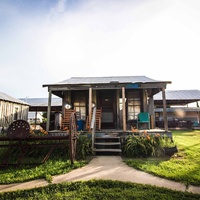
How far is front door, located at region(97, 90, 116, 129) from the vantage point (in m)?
8.96

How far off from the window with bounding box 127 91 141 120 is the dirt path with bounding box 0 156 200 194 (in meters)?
5.08

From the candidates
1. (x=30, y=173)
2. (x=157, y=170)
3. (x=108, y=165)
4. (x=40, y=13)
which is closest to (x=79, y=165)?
(x=108, y=165)

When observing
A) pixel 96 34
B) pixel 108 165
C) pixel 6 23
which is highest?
pixel 96 34

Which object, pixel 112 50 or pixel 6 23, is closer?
pixel 6 23

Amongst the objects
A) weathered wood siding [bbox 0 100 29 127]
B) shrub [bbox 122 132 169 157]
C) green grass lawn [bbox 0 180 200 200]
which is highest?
weathered wood siding [bbox 0 100 29 127]

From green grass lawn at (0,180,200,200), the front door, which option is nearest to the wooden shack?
the front door

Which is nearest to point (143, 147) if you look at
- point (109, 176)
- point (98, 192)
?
point (109, 176)

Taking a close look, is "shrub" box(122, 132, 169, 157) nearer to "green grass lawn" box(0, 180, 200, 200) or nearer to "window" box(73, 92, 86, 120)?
"green grass lawn" box(0, 180, 200, 200)

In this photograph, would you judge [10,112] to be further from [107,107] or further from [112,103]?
[112,103]

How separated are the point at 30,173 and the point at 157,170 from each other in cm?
309

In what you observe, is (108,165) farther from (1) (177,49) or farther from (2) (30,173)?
(1) (177,49)

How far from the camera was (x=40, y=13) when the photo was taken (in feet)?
18.4

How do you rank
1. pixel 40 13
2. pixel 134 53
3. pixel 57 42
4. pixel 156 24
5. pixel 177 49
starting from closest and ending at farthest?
pixel 40 13 → pixel 156 24 → pixel 57 42 → pixel 177 49 → pixel 134 53

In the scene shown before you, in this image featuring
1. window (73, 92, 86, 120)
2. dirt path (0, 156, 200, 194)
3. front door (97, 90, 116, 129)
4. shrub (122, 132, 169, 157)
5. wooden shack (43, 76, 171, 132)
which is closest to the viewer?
dirt path (0, 156, 200, 194)
